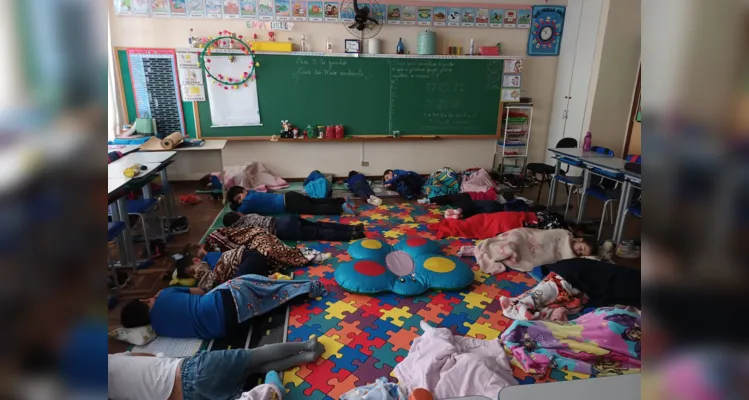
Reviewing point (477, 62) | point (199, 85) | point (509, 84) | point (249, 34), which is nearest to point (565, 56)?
point (509, 84)

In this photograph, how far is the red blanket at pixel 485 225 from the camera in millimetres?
3697

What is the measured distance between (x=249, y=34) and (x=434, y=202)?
10.4 feet

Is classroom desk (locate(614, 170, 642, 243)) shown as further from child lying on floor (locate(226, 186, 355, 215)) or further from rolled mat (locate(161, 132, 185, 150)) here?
rolled mat (locate(161, 132, 185, 150))

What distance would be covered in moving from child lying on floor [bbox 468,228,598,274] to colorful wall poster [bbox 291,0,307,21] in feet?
12.3

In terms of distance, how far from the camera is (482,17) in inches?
215

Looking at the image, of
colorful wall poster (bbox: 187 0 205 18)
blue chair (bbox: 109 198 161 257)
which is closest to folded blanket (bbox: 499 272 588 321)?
blue chair (bbox: 109 198 161 257)

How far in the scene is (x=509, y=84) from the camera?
18.6 feet

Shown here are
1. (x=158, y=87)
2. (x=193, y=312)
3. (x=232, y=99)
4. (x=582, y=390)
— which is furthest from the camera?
(x=232, y=99)

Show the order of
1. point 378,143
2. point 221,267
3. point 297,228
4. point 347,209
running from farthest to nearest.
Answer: point 378,143
point 347,209
point 297,228
point 221,267

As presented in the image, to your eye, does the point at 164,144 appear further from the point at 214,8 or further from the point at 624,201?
the point at 624,201

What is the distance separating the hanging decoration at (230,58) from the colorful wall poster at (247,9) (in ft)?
0.86

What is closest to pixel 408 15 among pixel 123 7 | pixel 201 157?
pixel 201 157

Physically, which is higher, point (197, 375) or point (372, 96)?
point (372, 96)

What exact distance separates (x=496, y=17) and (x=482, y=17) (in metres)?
0.20
